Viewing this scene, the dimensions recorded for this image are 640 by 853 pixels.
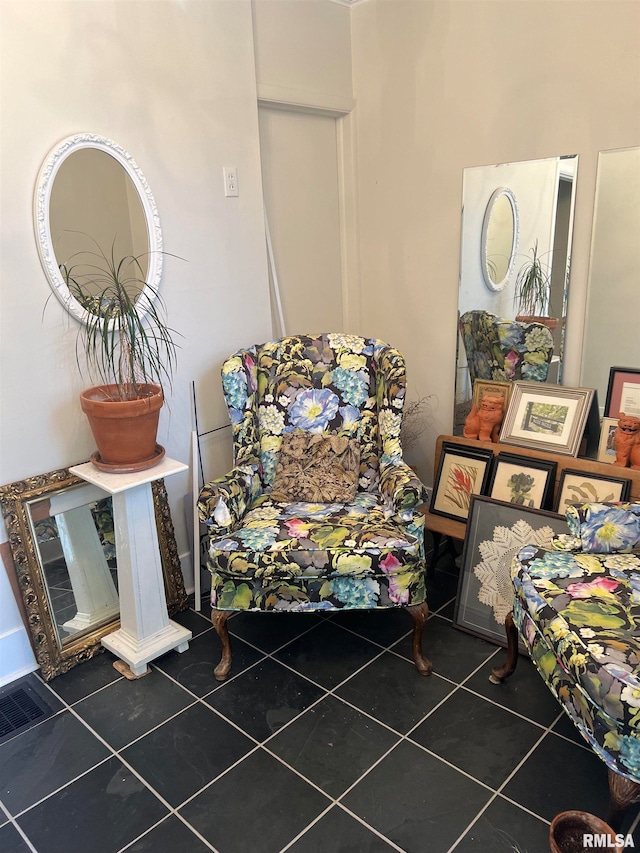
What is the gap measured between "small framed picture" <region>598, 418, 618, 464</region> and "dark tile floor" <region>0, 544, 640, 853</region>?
817 mm

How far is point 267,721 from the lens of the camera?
1.95 m

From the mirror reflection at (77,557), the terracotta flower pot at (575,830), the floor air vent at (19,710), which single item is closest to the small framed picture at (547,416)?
the terracotta flower pot at (575,830)

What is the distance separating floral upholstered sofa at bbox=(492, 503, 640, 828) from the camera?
4.56 ft

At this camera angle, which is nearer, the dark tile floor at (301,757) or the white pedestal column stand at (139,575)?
the dark tile floor at (301,757)

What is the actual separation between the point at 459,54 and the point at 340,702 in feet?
8.45

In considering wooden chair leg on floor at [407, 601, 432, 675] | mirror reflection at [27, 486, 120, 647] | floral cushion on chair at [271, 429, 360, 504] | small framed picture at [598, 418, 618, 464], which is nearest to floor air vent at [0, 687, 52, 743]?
mirror reflection at [27, 486, 120, 647]

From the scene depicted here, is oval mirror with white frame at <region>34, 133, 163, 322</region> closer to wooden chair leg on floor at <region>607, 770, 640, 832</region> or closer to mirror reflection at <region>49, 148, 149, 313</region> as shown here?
mirror reflection at <region>49, 148, 149, 313</region>

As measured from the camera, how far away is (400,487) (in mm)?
2152

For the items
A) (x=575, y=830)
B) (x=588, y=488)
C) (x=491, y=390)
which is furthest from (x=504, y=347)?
(x=575, y=830)

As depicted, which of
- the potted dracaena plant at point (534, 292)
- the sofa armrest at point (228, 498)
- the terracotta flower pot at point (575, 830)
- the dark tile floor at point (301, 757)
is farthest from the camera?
the potted dracaena plant at point (534, 292)

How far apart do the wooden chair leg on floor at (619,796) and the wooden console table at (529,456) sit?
104 centimetres

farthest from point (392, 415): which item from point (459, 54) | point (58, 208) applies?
point (459, 54)

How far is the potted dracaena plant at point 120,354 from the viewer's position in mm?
2076

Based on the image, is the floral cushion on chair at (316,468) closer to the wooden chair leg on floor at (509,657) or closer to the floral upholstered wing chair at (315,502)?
the floral upholstered wing chair at (315,502)
